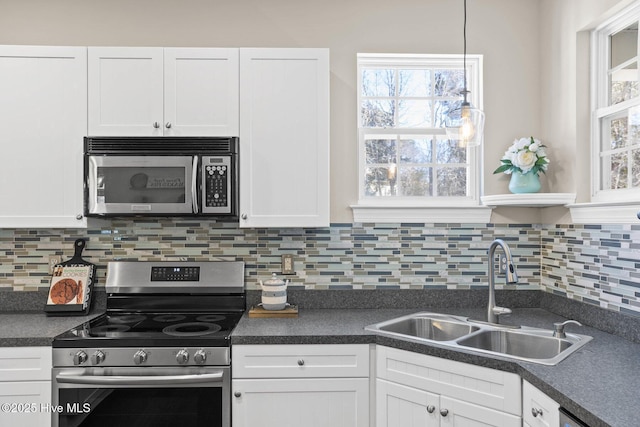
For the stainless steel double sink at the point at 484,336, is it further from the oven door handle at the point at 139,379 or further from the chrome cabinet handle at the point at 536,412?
the oven door handle at the point at 139,379

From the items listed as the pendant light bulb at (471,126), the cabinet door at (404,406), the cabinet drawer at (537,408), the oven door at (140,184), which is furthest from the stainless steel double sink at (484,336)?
the oven door at (140,184)

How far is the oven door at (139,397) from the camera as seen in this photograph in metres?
1.87

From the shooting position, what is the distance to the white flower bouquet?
2.32 m

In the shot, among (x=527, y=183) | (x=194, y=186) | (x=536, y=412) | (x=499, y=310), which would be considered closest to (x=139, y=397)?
(x=194, y=186)

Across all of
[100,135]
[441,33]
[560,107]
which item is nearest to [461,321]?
[560,107]

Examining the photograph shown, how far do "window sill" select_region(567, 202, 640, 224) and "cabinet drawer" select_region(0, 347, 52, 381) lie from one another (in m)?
2.52

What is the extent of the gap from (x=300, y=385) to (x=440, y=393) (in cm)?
60

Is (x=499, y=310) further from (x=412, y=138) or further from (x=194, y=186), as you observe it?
(x=194, y=186)

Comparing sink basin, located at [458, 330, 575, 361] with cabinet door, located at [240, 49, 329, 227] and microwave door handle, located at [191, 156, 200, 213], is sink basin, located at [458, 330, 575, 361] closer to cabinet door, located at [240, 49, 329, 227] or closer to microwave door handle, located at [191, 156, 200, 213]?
cabinet door, located at [240, 49, 329, 227]

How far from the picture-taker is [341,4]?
254 centimetres

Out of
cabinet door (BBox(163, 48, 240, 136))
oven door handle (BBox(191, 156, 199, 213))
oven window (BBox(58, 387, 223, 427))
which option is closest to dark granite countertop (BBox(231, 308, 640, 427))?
oven window (BBox(58, 387, 223, 427))

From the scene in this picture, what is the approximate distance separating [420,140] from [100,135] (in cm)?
177

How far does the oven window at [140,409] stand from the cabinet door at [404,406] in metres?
0.74

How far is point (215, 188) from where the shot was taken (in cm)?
217
